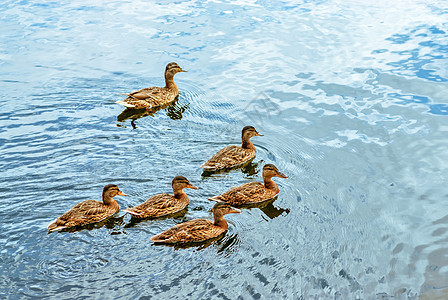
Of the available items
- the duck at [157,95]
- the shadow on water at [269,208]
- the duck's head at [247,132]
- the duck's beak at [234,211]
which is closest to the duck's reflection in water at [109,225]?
the duck's beak at [234,211]

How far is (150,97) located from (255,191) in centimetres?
366

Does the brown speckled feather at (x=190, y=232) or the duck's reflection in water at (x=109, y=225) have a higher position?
the brown speckled feather at (x=190, y=232)

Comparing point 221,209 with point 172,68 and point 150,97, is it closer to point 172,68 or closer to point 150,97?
point 150,97

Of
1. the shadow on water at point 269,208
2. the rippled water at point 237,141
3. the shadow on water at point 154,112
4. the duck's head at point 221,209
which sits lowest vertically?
the shadow on water at point 154,112

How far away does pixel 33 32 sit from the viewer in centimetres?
1384

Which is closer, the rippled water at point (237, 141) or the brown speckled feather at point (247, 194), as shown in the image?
the rippled water at point (237, 141)

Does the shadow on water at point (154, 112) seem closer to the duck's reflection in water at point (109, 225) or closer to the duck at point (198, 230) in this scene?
the duck's reflection in water at point (109, 225)

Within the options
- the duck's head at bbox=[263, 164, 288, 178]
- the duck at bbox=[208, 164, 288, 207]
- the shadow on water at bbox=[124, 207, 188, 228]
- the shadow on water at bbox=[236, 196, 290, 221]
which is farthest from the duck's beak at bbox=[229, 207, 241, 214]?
the duck's head at bbox=[263, 164, 288, 178]

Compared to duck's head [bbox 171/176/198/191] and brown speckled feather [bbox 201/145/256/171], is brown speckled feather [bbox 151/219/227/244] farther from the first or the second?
brown speckled feather [bbox 201/145/256/171]

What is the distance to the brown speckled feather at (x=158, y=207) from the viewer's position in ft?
22.8

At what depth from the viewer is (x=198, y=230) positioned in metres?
6.61

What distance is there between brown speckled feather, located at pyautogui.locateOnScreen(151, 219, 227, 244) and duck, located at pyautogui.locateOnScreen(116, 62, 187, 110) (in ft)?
13.1

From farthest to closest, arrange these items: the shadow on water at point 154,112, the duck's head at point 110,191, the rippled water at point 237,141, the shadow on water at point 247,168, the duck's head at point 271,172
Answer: the shadow on water at point 154,112
the shadow on water at point 247,168
the duck's head at point 271,172
the duck's head at point 110,191
the rippled water at point 237,141

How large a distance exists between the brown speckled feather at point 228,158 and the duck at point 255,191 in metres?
0.68
